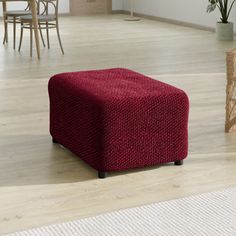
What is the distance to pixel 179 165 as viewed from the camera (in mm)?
3592

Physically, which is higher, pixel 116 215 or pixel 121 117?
pixel 121 117

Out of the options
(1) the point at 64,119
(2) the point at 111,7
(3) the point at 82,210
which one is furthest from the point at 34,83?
(2) the point at 111,7

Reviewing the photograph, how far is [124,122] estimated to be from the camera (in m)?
3.33

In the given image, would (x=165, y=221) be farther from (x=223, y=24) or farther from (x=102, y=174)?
(x=223, y=24)

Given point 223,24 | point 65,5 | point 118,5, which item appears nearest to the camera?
point 223,24

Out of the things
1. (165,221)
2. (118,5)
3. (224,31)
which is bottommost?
(165,221)

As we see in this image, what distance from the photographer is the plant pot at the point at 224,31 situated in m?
8.22

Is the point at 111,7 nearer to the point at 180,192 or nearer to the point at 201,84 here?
the point at 201,84

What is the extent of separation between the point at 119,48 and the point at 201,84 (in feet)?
7.22

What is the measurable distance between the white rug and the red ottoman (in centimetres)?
41

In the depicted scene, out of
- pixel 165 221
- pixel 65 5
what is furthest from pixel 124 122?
pixel 65 5

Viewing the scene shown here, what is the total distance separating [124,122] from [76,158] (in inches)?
19.3

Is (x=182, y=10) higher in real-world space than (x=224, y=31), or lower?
higher

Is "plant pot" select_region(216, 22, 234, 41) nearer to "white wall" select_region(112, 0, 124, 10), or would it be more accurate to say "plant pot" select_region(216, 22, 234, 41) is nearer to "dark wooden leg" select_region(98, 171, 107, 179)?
"white wall" select_region(112, 0, 124, 10)
